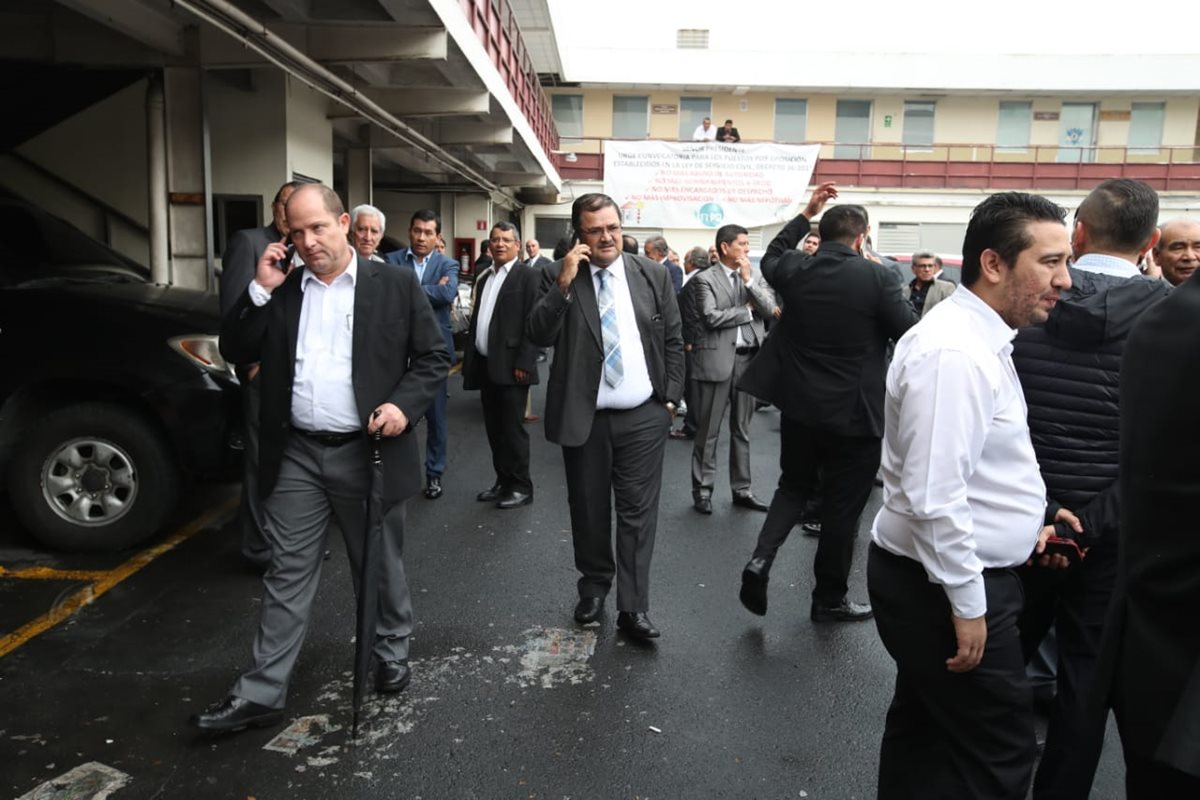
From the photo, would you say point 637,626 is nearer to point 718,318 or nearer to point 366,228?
point 718,318

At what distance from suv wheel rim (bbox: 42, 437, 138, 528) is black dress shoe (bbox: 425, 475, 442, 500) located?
6.95 ft

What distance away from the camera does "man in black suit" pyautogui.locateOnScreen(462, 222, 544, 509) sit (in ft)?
21.2

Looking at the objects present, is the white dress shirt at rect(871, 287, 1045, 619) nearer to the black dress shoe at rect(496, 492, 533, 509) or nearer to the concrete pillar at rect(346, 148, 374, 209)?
the black dress shoe at rect(496, 492, 533, 509)

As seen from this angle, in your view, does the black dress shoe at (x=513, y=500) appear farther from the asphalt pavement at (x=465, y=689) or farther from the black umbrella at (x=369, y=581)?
the black umbrella at (x=369, y=581)

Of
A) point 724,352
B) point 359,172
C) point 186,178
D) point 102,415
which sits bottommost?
point 102,415

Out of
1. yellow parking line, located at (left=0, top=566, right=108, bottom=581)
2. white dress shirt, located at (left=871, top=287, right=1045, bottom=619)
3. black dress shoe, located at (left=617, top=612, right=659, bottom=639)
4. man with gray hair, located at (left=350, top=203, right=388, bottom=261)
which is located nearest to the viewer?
white dress shirt, located at (left=871, top=287, right=1045, bottom=619)

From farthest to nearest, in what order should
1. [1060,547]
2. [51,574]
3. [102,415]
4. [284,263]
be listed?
[102,415] → [51,574] → [284,263] → [1060,547]

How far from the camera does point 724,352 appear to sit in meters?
6.76

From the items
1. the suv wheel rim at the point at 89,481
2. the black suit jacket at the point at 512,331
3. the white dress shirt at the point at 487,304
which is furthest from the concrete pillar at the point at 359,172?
the suv wheel rim at the point at 89,481

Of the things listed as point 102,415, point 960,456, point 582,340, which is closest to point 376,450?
point 582,340

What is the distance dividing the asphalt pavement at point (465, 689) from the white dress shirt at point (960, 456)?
123cm

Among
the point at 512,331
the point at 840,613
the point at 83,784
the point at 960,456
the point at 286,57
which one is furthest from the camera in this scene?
the point at 286,57

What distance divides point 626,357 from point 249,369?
1932 millimetres

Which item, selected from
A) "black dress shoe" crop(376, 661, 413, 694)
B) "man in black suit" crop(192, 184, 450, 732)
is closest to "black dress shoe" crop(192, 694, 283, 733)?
"man in black suit" crop(192, 184, 450, 732)
